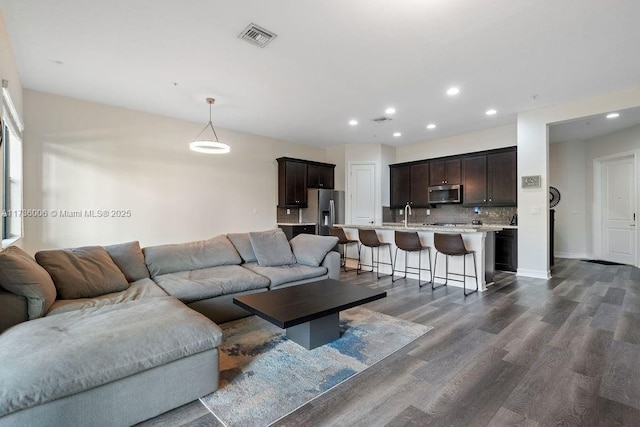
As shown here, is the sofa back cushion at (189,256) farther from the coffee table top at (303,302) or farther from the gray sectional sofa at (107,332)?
the coffee table top at (303,302)

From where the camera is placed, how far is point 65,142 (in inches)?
176

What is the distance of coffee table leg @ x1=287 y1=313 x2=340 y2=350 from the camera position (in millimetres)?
Answer: 2471

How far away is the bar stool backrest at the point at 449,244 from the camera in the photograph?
4.19m

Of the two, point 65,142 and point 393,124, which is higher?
point 393,124

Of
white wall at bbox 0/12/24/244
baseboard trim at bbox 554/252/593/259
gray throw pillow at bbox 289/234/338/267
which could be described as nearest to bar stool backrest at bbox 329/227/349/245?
gray throw pillow at bbox 289/234/338/267

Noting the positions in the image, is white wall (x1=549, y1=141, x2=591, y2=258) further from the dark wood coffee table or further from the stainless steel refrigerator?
the dark wood coffee table

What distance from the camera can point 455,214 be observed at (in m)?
6.95

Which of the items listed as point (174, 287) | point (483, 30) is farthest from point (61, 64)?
point (483, 30)

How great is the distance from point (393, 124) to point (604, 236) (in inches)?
Answer: 216

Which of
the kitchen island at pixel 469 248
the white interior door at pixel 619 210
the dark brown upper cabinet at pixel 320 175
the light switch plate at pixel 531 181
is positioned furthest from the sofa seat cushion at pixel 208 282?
the white interior door at pixel 619 210

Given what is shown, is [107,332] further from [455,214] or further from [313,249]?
[455,214]

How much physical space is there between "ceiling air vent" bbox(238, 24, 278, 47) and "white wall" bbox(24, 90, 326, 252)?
326 centimetres

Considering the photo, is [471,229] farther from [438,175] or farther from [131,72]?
[131,72]

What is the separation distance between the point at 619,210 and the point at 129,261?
9126mm
